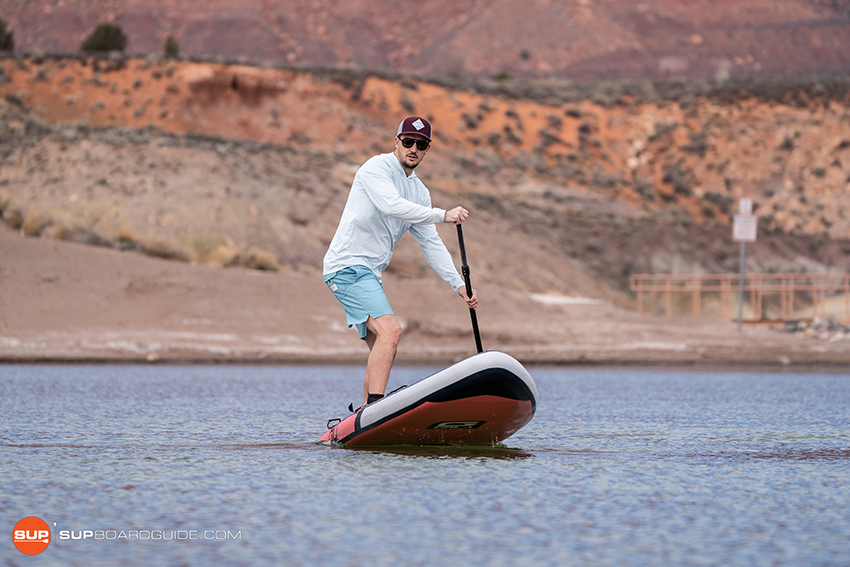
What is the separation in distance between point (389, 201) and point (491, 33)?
324ft

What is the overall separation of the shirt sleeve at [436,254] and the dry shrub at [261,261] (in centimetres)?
2526

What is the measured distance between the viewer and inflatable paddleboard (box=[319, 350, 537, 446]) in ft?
21.9

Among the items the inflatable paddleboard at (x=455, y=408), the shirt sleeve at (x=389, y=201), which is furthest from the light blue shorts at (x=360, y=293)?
the inflatable paddleboard at (x=455, y=408)

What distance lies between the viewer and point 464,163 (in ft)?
174

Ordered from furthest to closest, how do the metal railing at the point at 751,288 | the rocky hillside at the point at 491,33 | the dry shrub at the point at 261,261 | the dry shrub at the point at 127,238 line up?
the rocky hillside at the point at 491,33, the dry shrub at the point at 127,238, the metal railing at the point at 751,288, the dry shrub at the point at 261,261

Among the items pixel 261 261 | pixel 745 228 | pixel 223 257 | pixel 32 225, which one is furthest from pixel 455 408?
pixel 32 225

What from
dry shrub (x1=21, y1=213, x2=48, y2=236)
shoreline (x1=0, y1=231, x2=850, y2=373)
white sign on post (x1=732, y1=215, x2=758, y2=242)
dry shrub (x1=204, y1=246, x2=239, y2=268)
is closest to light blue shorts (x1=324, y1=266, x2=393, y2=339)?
shoreline (x1=0, y1=231, x2=850, y2=373)

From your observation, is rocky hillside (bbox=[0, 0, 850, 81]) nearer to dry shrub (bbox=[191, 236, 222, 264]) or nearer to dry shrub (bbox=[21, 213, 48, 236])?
dry shrub (bbox=[191, 236, 222, 264])

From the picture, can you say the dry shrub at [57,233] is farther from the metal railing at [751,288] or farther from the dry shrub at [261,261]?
the metal railing at [751,288]

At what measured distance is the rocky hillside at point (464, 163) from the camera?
39.0m

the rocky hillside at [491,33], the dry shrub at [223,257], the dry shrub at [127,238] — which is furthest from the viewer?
the rocky hillside at [491,33]

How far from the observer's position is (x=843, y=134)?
56.3 meters

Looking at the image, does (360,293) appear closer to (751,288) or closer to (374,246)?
(374,246)

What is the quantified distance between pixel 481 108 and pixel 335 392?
1860 inches
